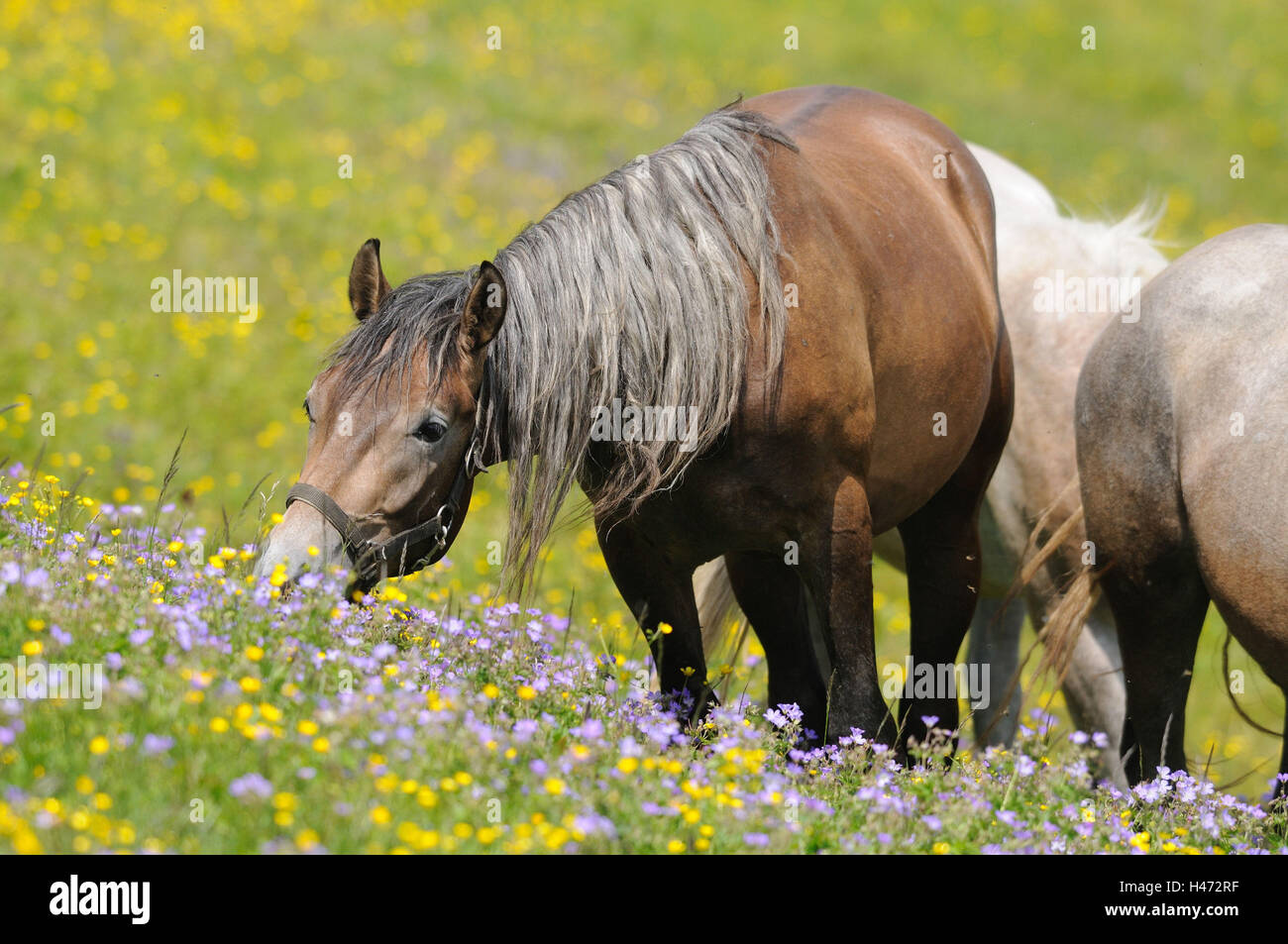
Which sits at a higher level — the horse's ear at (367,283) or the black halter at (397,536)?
the horse's ear at (367,283)

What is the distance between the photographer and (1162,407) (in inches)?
186

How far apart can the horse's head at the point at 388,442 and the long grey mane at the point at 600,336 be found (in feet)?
0.06

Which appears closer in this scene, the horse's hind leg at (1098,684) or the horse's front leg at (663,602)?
the horse's front leg at (663,602)

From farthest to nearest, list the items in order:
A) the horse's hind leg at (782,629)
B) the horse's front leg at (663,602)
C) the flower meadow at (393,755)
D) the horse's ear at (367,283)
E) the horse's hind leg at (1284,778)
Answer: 1. the horse's hind leg at (782,629)
2. the horse's front leg at (663,602)
3. the horse's hind leg at (1284,778)
4. the horse's ear at (367,283)
5. the flower meadow at (393,755)

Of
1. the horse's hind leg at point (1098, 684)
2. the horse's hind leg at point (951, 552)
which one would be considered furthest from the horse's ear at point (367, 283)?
the horse's hind leg at point (1098, 684)

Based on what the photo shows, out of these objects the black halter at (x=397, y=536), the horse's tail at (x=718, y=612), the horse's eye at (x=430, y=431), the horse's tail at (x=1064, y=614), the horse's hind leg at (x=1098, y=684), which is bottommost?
the horse's hind leg at (x=1098, y=684)

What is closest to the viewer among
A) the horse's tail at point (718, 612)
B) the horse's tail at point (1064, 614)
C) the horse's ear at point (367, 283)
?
the horse's ear at point (367, 283)

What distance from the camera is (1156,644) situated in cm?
491

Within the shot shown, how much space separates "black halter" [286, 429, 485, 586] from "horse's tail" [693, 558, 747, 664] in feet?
8.13

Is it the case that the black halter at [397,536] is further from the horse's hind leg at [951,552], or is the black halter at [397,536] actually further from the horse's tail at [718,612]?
the horse's tail at [718,612]

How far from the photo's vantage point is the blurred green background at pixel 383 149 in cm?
908
